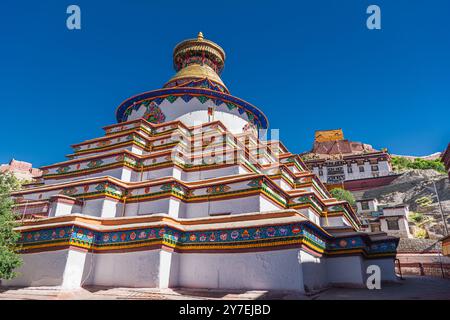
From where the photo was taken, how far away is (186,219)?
28.6 feet

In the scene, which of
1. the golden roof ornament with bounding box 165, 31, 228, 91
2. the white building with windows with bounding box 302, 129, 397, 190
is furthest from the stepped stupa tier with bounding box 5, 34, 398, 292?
the white building with windows with bounding box 302, 129, 397, 190

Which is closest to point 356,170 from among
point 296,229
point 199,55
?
point 199,55

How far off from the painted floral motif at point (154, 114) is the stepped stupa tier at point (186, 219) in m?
0.07

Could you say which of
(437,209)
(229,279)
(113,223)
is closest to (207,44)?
(113,223)

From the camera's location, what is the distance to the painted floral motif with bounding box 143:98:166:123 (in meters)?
16.9

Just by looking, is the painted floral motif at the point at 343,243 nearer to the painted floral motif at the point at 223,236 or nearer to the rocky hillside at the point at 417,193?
the painted floral motif at the point at 223,236

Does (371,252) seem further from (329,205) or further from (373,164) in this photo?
(373,164)

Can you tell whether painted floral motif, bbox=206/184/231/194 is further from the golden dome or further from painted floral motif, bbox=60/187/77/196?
the golden dome

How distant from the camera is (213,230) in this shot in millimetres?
7801

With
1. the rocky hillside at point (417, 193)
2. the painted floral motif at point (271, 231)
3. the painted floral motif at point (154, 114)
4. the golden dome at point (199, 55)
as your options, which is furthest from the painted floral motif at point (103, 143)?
the rocky hillside at point (417, 193)

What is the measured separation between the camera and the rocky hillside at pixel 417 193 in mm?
32906

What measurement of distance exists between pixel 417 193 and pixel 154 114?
114 ft

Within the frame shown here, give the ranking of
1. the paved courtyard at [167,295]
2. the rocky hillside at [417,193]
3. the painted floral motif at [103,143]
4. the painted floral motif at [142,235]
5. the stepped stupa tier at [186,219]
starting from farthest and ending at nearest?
the rocky hillside at [417,193]
the painted floral motif at [103,143]
the painted floral motif at [142,235]
the stepped stupa tier at [186,219]
the paved courtyard at [167,295]

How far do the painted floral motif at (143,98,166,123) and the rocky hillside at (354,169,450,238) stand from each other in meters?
26.2
